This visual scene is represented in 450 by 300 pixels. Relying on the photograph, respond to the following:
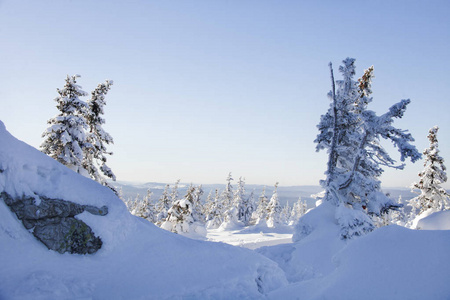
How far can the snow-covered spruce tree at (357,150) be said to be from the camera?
44.2ft

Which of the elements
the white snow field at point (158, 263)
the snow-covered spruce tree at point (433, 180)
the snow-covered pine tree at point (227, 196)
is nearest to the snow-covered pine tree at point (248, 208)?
the snow-covered pine tree at point (227, 196)

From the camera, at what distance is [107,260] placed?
25.7 ft

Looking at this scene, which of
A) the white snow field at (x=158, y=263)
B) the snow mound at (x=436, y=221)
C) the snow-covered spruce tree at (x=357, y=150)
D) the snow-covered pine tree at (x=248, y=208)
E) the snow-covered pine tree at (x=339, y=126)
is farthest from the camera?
the snow-covered pine tree at (x=248, y=208)

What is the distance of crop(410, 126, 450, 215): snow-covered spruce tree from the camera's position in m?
24.2

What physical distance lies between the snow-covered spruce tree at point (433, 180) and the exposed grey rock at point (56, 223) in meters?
30.9

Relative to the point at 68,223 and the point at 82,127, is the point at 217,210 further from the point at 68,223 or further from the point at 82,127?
the point at 68,223

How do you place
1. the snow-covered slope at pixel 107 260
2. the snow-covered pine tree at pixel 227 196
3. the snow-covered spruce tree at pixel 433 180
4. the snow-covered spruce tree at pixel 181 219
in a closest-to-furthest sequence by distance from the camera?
the snow-covered slope at pixel 107 260 → the snow-covered spruce tree at pixel 433 180 → the snow-covered spruce tree at pixel 181 219 → the snow-covered pine tree at pixel 227 196

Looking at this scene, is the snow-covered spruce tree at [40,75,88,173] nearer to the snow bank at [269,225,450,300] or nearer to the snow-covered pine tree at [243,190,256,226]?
the snow bank at [269,225,450,300]

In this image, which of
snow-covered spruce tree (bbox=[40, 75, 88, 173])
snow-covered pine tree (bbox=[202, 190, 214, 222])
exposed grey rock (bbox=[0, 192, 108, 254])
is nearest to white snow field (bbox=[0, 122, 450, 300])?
exposed grey rock (bbox=[0, 192, 108, 254])

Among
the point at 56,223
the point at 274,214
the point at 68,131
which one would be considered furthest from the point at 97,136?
the point at 274,214

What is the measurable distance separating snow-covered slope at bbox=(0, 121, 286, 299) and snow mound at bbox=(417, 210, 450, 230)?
19928mm

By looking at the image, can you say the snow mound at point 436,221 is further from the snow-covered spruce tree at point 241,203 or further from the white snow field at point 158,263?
the snow-covered spruce tree at point 241,203

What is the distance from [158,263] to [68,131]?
462 inches

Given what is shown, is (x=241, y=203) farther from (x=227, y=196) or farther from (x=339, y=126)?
(x=339, y=126)
